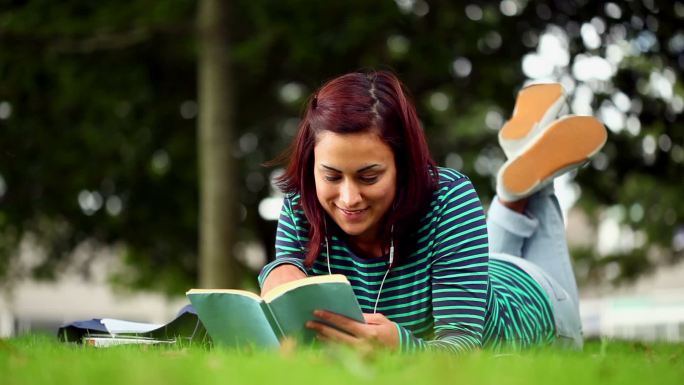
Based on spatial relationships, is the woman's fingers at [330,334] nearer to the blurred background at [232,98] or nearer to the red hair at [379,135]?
the red hair at [379,135]

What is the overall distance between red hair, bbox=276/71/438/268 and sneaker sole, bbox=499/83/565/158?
4.67ft

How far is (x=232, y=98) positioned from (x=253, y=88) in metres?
2.23

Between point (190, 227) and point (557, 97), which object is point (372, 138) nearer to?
point (557, 97)

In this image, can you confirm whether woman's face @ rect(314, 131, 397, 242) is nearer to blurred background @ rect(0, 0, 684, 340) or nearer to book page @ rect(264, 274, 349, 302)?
book page @ rect(264, 274, 349, 302)

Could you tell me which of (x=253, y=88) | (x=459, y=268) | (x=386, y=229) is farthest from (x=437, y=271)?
(x=253, y=88)

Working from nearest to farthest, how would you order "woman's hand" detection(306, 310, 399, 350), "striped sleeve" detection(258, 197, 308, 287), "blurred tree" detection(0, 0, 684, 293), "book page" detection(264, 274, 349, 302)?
"book page" detection(264, 274, 349, 302)
"woman's hand" detection(306, 310, 399, 350)
"striped sleeve" detection(258, 197, 308, 287)
"blurred tree" detection(0, 0, 684, 293)

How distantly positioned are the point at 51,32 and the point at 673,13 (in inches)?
249

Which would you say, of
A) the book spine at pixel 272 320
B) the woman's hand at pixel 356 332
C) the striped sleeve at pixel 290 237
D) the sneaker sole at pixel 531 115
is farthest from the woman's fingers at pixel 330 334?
the sneaker sole at pixel 531 115

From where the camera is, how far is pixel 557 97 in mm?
4906

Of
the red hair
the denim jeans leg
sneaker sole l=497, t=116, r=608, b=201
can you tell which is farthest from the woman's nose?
the denim jeans leg

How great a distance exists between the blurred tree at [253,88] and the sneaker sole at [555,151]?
488 cm

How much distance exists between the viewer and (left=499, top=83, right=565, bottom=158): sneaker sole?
4.80m

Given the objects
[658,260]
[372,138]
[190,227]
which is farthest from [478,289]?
[658,260]

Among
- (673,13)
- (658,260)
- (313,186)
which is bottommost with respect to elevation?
(658,260)
